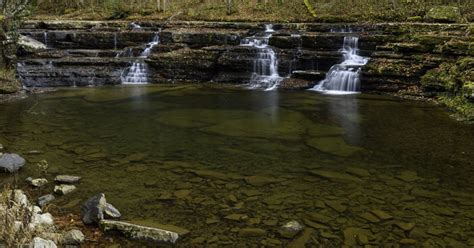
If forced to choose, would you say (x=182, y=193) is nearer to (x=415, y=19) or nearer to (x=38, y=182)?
(x=38, y=182)

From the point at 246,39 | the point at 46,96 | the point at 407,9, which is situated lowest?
the point at 46,96

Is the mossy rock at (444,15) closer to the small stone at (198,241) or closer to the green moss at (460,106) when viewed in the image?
the green moss at (460,106)

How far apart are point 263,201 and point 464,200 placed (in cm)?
328

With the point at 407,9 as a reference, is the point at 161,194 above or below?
below

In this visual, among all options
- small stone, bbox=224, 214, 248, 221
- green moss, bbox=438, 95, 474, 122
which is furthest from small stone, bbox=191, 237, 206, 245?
green moss, bbox=438, 95, 474, 122

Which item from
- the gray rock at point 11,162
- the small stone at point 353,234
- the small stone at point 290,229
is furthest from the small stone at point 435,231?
the gray rock at point 11,162

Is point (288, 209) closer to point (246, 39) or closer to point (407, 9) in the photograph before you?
point (246, 39)

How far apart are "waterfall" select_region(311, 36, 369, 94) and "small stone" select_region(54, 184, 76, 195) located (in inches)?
518

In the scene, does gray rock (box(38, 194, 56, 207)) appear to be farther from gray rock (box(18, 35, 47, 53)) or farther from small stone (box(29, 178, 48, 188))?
gray rock (box(18, 35, 47, 53))

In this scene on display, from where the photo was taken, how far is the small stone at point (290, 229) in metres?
5.87

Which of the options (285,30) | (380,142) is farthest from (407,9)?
(380,142)

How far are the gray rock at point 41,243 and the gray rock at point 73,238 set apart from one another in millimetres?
477

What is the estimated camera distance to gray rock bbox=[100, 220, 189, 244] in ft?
18.4

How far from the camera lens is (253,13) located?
3234 cm
